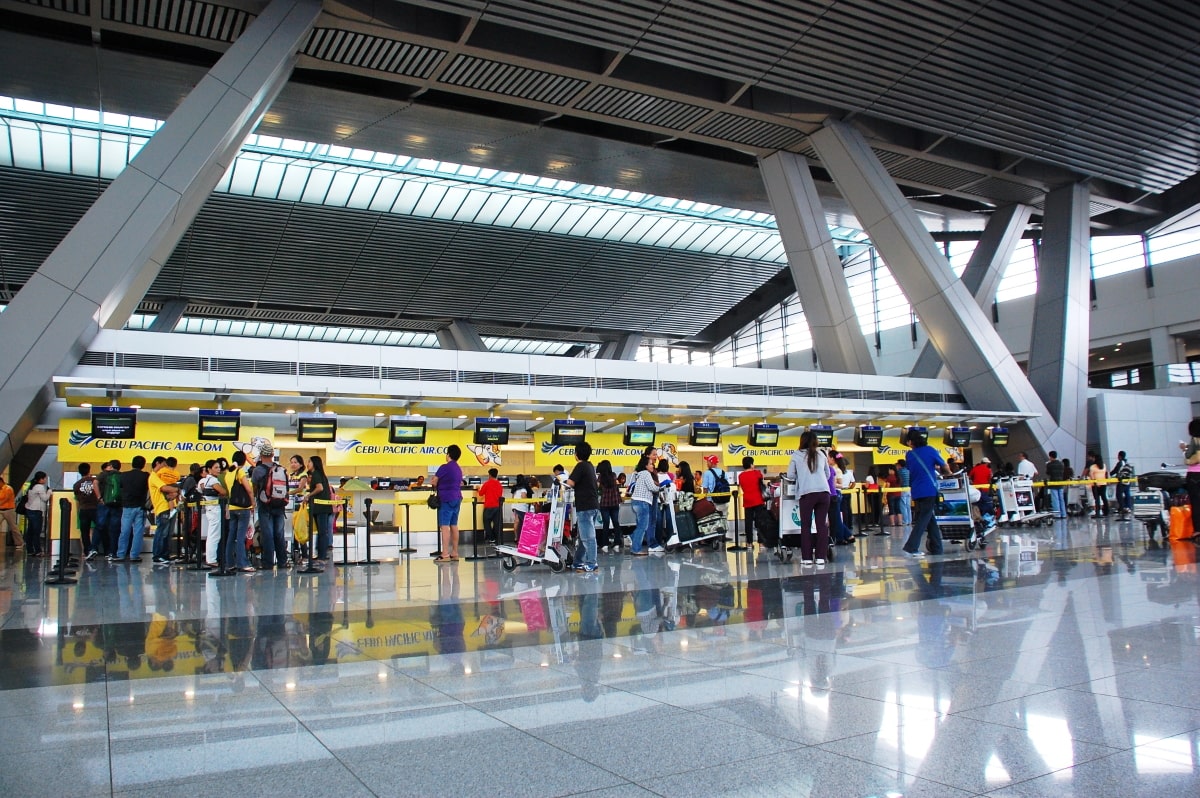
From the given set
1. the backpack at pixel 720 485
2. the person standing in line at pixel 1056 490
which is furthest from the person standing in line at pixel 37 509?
the person standing in line at pixel 1056 490

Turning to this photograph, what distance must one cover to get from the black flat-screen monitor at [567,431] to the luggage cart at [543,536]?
328 inches

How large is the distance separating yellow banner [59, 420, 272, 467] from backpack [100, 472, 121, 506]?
248 centimetres

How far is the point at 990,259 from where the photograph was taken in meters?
27.0

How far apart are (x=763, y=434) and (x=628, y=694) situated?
18909 mm

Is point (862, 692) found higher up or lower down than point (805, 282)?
lower down

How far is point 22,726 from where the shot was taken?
10.9 feet

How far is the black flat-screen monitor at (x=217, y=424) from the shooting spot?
53.1ft

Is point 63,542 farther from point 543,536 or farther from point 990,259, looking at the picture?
point 990,259

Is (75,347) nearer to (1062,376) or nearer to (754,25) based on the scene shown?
(754,25)

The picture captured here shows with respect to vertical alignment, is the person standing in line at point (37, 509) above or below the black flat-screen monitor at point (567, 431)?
below

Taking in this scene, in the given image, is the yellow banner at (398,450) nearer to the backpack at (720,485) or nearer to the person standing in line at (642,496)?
the backpack at (720,485)

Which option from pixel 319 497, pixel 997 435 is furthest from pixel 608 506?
pixel 997 435

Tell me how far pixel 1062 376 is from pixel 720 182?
1149 cm

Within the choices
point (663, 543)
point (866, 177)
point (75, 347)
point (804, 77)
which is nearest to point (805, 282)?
point (866, 177)
